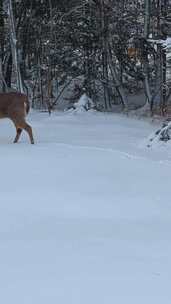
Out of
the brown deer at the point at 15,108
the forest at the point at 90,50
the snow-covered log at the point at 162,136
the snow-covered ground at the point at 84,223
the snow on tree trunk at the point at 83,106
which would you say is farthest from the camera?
the forest at the point at 90,50

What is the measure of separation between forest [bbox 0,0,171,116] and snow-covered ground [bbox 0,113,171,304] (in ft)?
24.8

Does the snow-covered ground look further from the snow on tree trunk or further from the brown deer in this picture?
the snow on tree trunk

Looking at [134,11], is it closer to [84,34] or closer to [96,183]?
[84,34]

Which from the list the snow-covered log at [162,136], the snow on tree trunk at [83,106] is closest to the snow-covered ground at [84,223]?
the snow-covered log at [162,136]

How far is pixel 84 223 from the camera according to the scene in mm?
5609

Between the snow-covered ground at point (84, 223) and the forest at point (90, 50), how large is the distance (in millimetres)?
7558

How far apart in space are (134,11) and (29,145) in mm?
9468

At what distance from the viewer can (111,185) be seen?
24.2 feet

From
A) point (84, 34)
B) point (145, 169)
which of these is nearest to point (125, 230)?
point (145, 169)

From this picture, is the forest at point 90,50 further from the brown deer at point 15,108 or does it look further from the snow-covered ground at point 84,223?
the snow-covered ground at point 84,223

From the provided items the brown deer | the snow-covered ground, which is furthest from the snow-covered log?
the brown deer

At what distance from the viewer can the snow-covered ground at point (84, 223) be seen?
4.05 m

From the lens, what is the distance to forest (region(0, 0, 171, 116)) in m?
17.6

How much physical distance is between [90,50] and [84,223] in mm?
14026
